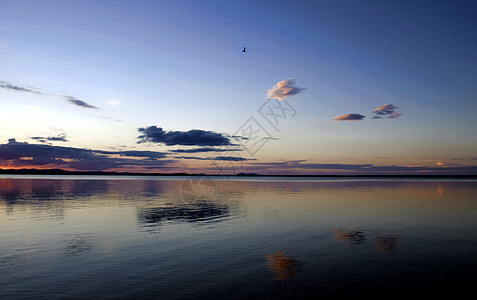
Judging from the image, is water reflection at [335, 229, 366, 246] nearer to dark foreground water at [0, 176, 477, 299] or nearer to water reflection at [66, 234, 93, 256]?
dark foreground water at [0, 176, 477, 299]

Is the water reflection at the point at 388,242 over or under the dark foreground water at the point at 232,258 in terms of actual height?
under

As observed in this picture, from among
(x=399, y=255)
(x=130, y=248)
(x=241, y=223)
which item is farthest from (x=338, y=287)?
(x=241, y=223)

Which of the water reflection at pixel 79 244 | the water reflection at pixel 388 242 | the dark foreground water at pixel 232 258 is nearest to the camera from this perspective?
the dark foreground water at pixel 232 258

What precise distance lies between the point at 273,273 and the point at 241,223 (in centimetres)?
1606

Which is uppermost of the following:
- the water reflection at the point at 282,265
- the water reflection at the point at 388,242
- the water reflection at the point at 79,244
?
the water reflection at the point at 79,244

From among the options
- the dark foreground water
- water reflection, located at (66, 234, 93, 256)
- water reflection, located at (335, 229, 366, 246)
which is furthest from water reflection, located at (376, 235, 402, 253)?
water reflection, located at (66, 234, 93, 256)

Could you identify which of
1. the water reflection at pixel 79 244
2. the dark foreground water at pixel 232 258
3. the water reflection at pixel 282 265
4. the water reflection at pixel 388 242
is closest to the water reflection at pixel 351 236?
the dark foreground water at pixel 232 258

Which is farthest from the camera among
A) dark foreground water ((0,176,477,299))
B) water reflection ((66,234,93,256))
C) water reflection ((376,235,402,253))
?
water reflection ((376,235,402,253))

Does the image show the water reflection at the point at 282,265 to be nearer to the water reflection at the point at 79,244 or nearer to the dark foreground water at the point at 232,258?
the dark foreground water at the point at 232,258

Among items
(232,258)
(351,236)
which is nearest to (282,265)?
(232,258)

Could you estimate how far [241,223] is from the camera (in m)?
32.3

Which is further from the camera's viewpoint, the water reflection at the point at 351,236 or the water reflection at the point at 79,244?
the water reflection at the point at 351,236

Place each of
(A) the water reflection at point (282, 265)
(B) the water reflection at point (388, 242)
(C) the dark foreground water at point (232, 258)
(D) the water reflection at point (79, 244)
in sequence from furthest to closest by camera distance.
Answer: (B) the water reflection at point (388, 242) < (D) the water reflection at point (79, 244) < (A) the water reflection at point (282, 265) < (C) the dark foreground water at point (232, 258)

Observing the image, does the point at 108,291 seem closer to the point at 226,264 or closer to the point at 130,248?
the point at 226,264
